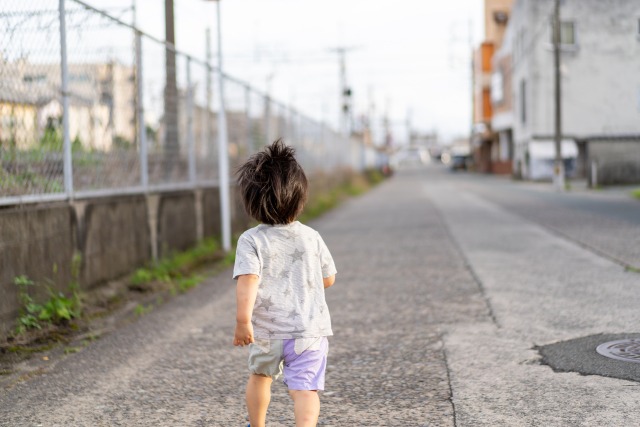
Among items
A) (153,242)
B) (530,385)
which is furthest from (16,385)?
(153,242)

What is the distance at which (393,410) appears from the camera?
3.78 meters

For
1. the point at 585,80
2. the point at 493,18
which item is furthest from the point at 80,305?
the point at 493,18

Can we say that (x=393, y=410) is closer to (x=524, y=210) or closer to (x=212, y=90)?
(x=212, y=90)

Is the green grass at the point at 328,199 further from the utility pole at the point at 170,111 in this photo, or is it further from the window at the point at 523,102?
the window at the point at 523,102

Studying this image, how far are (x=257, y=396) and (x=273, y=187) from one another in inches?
31.4

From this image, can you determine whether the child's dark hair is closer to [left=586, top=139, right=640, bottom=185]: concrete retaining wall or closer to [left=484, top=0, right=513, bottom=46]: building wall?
[left=586, top=139, right=640, bottom=185]: concrete retaining wall

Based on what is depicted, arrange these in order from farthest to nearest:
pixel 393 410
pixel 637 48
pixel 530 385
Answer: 1. pixel 637 48
2. pixel 530 385
3. pixel 393 410

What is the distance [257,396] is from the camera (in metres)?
3.17

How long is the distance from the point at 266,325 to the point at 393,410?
3.21 ft

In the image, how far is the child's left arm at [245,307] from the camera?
3.00m

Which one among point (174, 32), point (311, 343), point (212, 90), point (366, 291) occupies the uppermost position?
point (174, 32)

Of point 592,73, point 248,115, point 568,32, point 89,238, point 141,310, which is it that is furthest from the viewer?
point 568,32

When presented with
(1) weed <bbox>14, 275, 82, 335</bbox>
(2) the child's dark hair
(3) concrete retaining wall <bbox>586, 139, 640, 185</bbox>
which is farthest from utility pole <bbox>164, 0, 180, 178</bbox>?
(3) concrete retaining wall <bbox>586, 139, 640, 185</bbox>

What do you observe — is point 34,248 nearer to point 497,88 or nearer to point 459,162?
point 497,88
